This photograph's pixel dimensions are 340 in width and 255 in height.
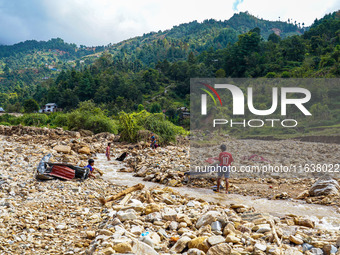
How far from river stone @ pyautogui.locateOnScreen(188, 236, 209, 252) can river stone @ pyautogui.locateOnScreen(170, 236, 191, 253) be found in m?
0.07

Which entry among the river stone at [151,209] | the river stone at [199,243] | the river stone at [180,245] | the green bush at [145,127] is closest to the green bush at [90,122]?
the green bush at [145,127]

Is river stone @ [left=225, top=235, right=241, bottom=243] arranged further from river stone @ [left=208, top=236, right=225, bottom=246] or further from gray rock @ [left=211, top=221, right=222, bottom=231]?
gray rock @ [left=211, top=221, right=222, bottom=231]

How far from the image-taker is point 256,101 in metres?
33.0

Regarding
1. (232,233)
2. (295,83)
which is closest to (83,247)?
(232,233)

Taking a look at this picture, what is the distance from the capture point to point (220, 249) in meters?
3.85

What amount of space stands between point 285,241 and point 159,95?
4623 centimetres

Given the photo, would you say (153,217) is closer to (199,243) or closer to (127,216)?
(127,216)

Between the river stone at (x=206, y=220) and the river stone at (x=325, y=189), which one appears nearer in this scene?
the river stone at (x=206, y=220)

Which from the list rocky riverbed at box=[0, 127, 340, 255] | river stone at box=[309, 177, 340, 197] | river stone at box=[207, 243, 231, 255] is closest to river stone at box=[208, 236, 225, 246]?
rocky riverbed at box=[0, 127, 340, 255]

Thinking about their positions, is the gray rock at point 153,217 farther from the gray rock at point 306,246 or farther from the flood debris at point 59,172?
the flood debris at point 59,172

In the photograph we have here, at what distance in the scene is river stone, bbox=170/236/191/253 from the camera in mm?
4089

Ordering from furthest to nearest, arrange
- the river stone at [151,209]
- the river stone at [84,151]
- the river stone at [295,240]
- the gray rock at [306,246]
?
1. the river stone at [84,151]
2. the river stone at [151,209]
3. the river stone at [295,240]
4. the gray rock at [306,246]

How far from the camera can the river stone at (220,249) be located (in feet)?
12.5

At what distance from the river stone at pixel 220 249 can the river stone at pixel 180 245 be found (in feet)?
1.42
